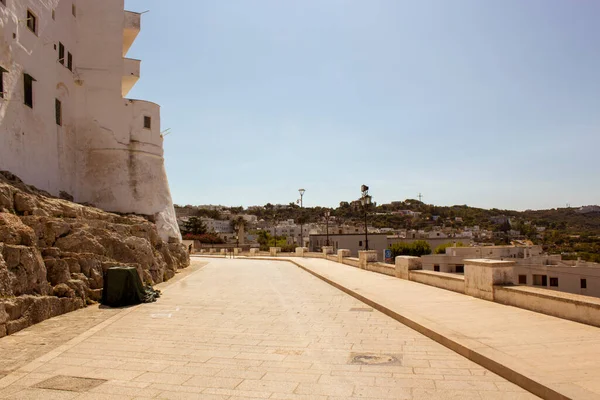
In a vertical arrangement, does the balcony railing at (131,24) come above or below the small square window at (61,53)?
above

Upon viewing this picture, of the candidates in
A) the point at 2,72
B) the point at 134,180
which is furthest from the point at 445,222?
the point at 2,72

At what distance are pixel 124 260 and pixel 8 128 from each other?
6.64 metres

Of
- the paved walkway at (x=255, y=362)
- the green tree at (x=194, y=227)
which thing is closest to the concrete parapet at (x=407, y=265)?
the paved walkway at (x=255, y=362)

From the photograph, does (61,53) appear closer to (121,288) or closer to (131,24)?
(131,24)

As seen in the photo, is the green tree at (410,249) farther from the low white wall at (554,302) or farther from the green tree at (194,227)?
the low white wall at (554,302)

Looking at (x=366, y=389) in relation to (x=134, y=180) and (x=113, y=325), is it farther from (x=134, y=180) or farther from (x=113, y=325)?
(x=134, y=180)

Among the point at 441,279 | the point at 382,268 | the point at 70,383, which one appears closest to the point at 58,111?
the point at 382,268

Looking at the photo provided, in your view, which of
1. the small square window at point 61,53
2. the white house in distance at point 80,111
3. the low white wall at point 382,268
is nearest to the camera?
the white house in distance at point 80,111

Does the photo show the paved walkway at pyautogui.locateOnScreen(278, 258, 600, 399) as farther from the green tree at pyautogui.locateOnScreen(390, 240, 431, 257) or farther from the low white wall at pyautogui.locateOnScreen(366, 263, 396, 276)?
the green tree at pyautogui.locateOnScreen(390, 240, 431, 257)

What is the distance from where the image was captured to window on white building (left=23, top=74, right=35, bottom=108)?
1814cm

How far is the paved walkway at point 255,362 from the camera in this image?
5594 mm

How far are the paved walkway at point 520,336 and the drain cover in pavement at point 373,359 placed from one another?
1096mm

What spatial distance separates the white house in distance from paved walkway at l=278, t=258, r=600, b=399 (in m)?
15.3

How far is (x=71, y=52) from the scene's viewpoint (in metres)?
23.5
